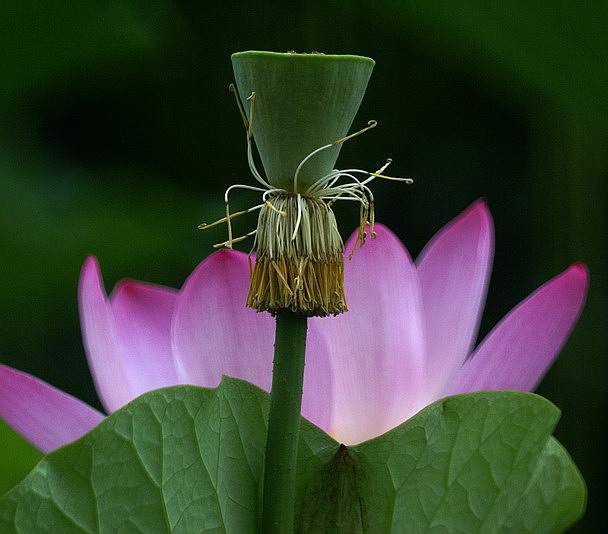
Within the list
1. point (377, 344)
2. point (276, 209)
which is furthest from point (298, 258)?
point (377, 344)

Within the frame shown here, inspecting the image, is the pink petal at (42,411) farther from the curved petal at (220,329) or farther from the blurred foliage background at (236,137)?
the blurred foliage background at (236,137)

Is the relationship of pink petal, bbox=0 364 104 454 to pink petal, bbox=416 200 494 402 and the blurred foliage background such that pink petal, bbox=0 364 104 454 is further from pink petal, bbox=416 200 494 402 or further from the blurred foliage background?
the blurred foliage background

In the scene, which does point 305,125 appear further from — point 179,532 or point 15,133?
point 15,133

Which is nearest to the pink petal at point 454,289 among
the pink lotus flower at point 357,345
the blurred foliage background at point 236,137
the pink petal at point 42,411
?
the pink lotus flower at point 357,345

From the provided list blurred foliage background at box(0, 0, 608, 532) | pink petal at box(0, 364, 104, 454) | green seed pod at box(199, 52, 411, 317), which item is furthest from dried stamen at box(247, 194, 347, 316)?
blurred foliage background at box(0, 0, 608, 532)

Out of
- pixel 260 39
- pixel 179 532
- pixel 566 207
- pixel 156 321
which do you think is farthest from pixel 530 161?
pixel 179 532

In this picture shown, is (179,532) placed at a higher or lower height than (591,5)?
lower
